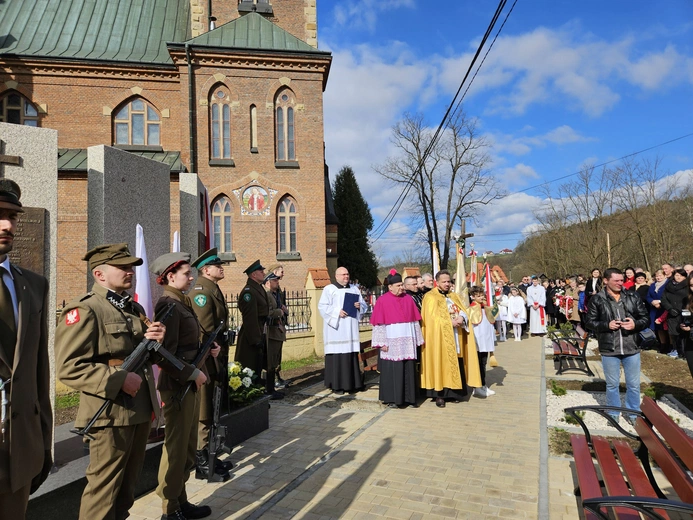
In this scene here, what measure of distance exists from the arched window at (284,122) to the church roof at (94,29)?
5.50 meters

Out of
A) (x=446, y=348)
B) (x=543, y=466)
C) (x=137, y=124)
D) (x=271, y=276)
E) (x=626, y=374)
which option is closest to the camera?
(x=543, y=466)

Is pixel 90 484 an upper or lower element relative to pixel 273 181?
lower

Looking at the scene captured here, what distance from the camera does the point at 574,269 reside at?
3203cm

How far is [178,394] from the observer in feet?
11.8

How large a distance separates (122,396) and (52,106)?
21.8m

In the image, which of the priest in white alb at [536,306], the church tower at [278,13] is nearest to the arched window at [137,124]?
the church tower at [278,13]

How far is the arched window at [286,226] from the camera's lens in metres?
19.9

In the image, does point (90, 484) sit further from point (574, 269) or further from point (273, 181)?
point (574, 269)

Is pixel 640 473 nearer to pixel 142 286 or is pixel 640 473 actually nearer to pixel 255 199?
pixel 142 286

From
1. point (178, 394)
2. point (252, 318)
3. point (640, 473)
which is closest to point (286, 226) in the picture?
point (252, 318)

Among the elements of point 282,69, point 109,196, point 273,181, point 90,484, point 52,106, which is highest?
point 282,69

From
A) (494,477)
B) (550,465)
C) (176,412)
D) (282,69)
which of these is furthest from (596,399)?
(282,69)

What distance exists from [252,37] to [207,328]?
18.7 m

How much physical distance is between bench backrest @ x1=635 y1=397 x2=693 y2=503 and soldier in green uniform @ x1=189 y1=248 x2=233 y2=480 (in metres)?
3.68
